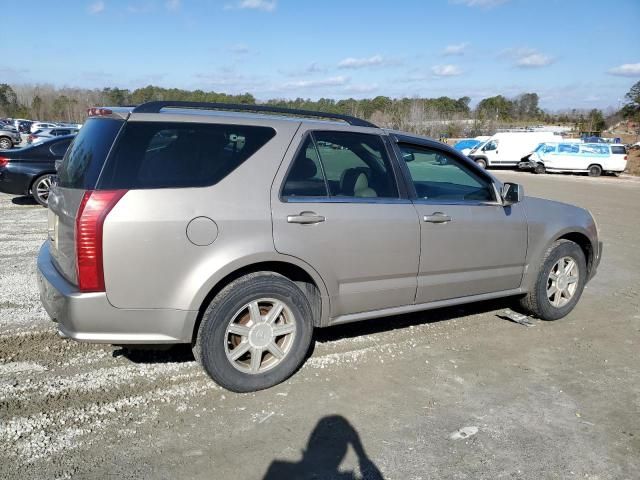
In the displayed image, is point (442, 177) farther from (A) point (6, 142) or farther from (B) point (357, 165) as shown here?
(A) point (6, 142)

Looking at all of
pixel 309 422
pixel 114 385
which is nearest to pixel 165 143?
pixel 114 385

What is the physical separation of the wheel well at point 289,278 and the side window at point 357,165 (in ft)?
2.15

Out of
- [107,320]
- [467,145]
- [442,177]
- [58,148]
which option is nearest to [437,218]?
[442,177]

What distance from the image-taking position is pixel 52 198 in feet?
11.8

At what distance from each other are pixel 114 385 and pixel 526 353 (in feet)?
10.6

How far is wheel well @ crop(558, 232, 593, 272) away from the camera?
17.2ft

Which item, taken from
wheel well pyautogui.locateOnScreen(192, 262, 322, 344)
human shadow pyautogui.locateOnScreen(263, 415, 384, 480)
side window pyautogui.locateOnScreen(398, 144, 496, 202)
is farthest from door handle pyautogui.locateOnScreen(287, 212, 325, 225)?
human shadow pyautogui.locateOnScreen(263, 415, 384, 480)

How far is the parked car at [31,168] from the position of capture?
10773mm

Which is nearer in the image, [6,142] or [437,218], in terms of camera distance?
[437,218]

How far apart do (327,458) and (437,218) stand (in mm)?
2054

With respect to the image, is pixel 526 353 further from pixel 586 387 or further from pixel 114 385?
pixel 114 385

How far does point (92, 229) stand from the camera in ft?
9.92

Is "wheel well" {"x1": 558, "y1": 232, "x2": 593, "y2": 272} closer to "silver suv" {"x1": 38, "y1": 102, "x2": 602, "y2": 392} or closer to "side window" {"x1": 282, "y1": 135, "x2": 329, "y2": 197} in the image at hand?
"silver suv" {"x1": 38, "y1": 102, "x2": 602, "y2": 392}

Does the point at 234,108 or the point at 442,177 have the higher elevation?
the point at 234,108
